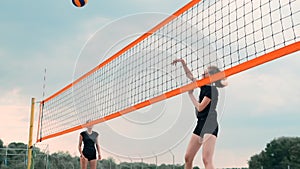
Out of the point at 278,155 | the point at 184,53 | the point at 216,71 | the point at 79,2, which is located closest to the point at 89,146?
the point at 79,2

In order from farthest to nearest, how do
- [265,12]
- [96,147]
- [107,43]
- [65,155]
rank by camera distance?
[65,155] → [96,147] → [107,43] → [265,12]

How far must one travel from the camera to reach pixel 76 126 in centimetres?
812

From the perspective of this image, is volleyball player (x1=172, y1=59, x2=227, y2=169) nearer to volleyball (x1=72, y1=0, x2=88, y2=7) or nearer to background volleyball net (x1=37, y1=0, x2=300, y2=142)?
background volleyball net (x1=37, y1=0, x2=300, y2=142)

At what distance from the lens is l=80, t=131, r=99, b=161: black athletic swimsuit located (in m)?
7.27

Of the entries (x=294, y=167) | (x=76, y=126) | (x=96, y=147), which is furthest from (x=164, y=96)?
(x=294, y=167)

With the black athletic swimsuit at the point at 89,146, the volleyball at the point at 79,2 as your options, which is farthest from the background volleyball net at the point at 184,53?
the volleyball at the point at 79,2

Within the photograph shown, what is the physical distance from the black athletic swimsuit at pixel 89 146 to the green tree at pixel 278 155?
20.0 metres

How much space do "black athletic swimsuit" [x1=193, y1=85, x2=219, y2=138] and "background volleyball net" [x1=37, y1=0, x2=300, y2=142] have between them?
30cm

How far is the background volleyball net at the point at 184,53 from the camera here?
4.05 meters

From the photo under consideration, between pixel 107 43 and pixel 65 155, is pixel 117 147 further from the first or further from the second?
pixel 65 155

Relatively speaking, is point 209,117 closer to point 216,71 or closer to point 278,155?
point 216,71

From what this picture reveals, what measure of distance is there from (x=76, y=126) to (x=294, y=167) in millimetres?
19447

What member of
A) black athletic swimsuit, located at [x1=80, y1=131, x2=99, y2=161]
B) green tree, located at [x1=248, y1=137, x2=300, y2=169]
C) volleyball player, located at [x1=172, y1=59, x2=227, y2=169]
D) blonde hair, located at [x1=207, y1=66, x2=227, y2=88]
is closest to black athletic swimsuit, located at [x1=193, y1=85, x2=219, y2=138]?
volleyball player, located at [x1=172, y1=59, x2=227, y2=169]

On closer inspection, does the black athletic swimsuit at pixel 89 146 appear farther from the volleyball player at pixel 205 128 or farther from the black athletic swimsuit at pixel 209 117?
the black athletic swimsuit at pixel 209 117
